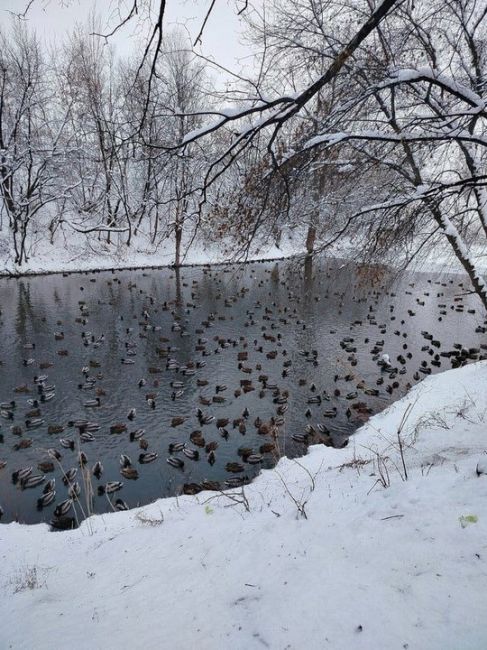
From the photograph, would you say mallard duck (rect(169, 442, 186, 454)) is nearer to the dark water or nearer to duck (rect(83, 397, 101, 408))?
the dark water

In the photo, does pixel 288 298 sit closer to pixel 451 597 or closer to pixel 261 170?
pixel 261 170

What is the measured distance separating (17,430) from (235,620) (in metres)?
6.01

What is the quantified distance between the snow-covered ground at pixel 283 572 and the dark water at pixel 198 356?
1682 millimetres

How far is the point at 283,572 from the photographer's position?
8.22 ft

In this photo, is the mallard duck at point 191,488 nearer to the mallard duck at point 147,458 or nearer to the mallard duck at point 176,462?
the mallard duck at point 176,462

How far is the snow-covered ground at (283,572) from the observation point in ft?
6.34

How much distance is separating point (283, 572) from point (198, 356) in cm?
821

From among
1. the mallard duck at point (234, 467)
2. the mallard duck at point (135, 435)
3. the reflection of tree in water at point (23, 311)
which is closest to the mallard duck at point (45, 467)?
the mallard duck at point (135, 435)

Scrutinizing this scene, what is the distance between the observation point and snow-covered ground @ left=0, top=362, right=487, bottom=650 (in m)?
1.93

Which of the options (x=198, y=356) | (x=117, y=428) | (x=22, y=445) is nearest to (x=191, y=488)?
(x=117, y=428)

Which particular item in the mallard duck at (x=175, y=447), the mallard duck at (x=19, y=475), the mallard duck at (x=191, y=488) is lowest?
the mallard duck at (x=191, y=488)

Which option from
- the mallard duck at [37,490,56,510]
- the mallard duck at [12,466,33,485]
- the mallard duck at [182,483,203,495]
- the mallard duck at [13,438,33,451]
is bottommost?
the mallard duck at [37,490,56,510]

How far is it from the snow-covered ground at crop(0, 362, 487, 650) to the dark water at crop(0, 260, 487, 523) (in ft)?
5.52

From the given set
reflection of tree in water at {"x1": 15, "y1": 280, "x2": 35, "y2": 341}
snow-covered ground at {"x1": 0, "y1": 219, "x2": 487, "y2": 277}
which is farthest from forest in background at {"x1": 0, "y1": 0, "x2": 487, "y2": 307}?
snow-covered ground at {"x1": 0, "y1": 219, "x2": 487, "y2": 277}
